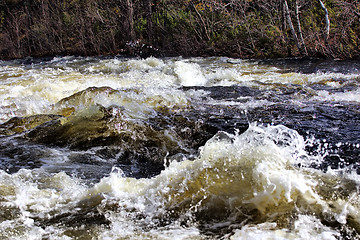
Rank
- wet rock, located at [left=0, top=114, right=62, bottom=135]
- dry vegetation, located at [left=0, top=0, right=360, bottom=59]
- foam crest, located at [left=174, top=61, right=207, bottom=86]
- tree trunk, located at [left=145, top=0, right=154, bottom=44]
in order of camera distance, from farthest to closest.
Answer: tree trunk, located at [left=145, top=0, right=154, bottom=44], dry vegetation, located at [left=0, top=0, right=360, bottom=59], foam crest, located at [left=174, top=61, right=207, bottom=86], wet rock, located at [left=0, top=114, right=62, bottom=135]

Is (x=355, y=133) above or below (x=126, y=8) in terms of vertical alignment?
below

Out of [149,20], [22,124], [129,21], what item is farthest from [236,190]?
[129,21]

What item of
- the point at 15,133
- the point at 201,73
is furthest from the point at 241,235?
the point at 201,73

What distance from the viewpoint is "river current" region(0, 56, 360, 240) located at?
238 cm

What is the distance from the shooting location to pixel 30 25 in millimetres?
23188

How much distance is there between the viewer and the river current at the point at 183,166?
7.80ft

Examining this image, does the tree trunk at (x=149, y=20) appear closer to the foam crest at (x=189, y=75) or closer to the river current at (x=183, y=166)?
the foam crest at (x=189, y=75)

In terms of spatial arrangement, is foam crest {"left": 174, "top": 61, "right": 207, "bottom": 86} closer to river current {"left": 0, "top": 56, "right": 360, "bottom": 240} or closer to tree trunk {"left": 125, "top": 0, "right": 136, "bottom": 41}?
river current {"left": 0, "top": 56, "right": 360, "bottom": 240}

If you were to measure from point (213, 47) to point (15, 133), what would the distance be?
38.6 feet

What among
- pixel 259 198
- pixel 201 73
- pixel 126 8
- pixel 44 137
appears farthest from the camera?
pixel 126 8

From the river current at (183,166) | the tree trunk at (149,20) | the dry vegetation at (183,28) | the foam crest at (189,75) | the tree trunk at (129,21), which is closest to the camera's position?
the river current at (183,166)

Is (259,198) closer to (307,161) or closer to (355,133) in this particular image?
(307,161)

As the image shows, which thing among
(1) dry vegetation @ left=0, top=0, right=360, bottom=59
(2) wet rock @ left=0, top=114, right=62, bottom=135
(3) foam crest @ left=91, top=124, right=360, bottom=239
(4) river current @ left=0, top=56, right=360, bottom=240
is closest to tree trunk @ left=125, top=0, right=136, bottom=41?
(1) dry vegetation @ left=0, top=0, right=360, bottom=59

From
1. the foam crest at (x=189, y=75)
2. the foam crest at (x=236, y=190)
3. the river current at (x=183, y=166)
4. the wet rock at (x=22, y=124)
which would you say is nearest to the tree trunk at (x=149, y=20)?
the foam crest at (x=189, y=75)
